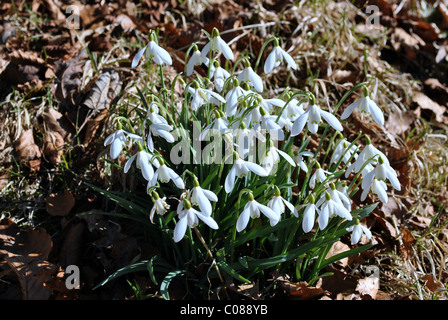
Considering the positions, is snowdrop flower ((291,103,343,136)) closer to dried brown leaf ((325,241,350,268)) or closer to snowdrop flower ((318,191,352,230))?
snowdrop flower ((318,191,352,230))

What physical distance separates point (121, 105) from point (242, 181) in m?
0.82

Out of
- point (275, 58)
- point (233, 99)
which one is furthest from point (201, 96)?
point (275, 58)

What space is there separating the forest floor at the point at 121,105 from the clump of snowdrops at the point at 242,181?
0.13 metres

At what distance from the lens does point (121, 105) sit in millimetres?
2207

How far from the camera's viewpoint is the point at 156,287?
1.70 m

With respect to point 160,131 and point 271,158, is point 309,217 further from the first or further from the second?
point 160,131

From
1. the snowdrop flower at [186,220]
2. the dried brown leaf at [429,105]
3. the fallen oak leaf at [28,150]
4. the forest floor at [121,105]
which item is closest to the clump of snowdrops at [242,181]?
the snowdrop flower at [186,220]

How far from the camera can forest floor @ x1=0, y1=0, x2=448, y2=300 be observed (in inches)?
70.7

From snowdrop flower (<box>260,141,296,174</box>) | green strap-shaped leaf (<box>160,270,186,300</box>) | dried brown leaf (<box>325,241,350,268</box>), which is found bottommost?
green strap-shaped leaf (<box>160,270,186,300</box>)

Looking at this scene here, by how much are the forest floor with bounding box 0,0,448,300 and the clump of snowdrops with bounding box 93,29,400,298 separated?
13cm

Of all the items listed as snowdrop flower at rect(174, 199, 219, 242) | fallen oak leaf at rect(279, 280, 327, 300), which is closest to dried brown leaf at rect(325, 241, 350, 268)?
fallen oak leaf at rect(279, 280, 327, 300)

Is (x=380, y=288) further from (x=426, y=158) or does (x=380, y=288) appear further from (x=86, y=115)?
(x=86, y=115)

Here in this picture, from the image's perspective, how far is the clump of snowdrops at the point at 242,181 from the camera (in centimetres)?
135
